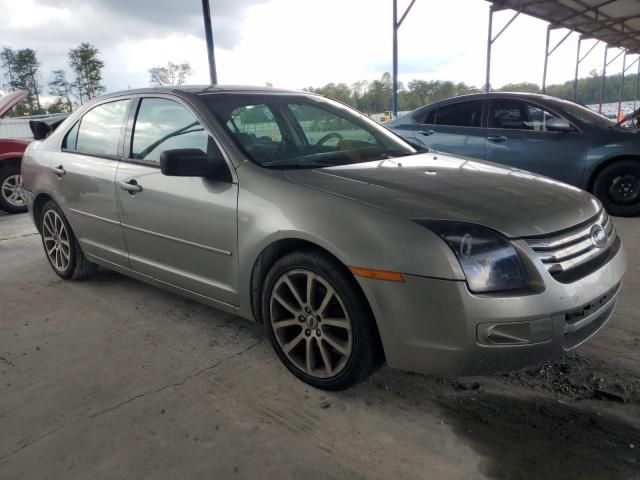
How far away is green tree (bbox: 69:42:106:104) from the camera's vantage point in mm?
30655

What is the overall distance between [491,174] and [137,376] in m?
2.09

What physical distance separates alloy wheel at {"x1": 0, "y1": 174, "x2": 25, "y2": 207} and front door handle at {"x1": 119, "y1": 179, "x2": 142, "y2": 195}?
5319 millimetres

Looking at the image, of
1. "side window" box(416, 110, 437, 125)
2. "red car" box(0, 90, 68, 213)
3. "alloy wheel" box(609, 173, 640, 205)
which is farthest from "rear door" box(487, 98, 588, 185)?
"red car" box(0, 90, 68, 213)

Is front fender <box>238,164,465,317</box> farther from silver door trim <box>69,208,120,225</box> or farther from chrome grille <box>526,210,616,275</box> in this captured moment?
silver door trim <box>69,208,120,225</box>

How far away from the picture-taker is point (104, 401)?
2395mm

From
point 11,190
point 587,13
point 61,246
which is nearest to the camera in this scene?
point 61,246

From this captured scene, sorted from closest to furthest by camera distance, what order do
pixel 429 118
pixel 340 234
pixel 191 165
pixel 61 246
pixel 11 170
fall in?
pixel 340 234 → pixel 191 165 → pixel 61 246 → pixel 429 118 → pixel 11 170

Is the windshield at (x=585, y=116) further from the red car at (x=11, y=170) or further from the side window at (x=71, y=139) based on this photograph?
the red car at (x=11, y=170)

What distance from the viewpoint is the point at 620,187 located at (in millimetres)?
5680

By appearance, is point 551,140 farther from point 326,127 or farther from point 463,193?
point 463,193

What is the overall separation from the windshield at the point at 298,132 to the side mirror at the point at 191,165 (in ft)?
0.54

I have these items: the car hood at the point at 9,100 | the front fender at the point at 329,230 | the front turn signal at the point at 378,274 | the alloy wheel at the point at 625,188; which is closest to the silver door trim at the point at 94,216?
the front fender at the point at 329,230

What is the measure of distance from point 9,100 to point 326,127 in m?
5.92

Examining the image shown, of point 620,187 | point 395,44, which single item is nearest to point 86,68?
point 395,44
